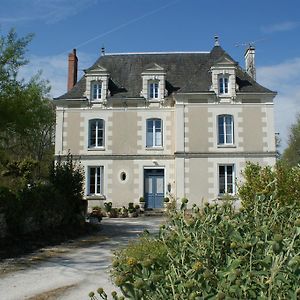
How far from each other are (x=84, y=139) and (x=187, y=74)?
7066mm

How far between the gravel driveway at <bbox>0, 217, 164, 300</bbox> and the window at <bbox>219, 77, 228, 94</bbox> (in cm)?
1287

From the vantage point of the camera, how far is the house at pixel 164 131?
68.0 ft

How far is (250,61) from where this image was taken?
2461cm

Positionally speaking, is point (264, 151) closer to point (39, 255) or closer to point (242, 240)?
point (39, 255)

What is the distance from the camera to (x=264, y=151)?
20797 millimetres

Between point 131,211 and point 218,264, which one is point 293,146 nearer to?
point 131,211

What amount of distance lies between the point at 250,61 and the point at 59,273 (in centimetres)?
2056

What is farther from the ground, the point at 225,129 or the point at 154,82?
the point at 154,82

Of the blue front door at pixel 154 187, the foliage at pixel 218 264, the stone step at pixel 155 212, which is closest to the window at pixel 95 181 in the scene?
the blue front door at pixel 154 187

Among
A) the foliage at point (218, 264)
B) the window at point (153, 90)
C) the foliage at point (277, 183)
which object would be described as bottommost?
the foliage at point (218, 264)

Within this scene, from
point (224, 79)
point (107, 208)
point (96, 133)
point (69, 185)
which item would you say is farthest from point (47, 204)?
point (224, 79)

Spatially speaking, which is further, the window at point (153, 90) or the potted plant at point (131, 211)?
the window at point (153, 90)

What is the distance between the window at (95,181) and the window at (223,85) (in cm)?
765

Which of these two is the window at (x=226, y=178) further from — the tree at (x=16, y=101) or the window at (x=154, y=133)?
the tree at (x=16, y=101)
